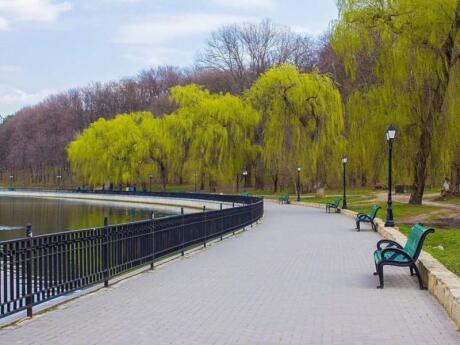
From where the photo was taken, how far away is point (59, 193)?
90.7 meters

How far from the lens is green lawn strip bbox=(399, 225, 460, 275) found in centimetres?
1216

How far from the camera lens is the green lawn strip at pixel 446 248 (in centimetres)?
1216

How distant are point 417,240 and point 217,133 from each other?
2025 inches

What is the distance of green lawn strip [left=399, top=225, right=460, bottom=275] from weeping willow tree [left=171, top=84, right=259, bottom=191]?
41478 millimetres

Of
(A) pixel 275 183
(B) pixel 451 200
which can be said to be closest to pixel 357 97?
(B) pixel 451 200

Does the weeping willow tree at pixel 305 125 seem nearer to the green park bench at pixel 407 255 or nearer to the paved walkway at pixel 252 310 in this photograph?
the paved walkway at pixel 252 310

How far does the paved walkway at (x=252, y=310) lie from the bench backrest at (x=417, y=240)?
0.52 metres

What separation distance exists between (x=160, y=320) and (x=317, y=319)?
202cm

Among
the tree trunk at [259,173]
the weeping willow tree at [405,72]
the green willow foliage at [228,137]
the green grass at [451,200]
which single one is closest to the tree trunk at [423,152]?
the weeping willow tree at [405,72]

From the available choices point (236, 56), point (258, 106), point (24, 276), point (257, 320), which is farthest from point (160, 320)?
point (236, 56)

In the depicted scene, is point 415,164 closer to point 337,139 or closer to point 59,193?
point 337,139

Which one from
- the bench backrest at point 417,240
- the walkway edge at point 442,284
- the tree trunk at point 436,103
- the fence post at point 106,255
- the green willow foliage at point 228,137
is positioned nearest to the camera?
the walkway edge at point 442,284

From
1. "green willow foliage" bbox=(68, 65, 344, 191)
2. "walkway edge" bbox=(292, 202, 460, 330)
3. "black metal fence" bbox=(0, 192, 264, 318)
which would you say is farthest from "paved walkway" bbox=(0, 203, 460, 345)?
"green willow foliage" bbox=(68, 65, 344, 191)

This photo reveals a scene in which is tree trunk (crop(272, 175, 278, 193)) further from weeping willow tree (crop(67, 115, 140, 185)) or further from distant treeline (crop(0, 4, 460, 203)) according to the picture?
weeping willow tree (crop(67, 115, 140, 185))
